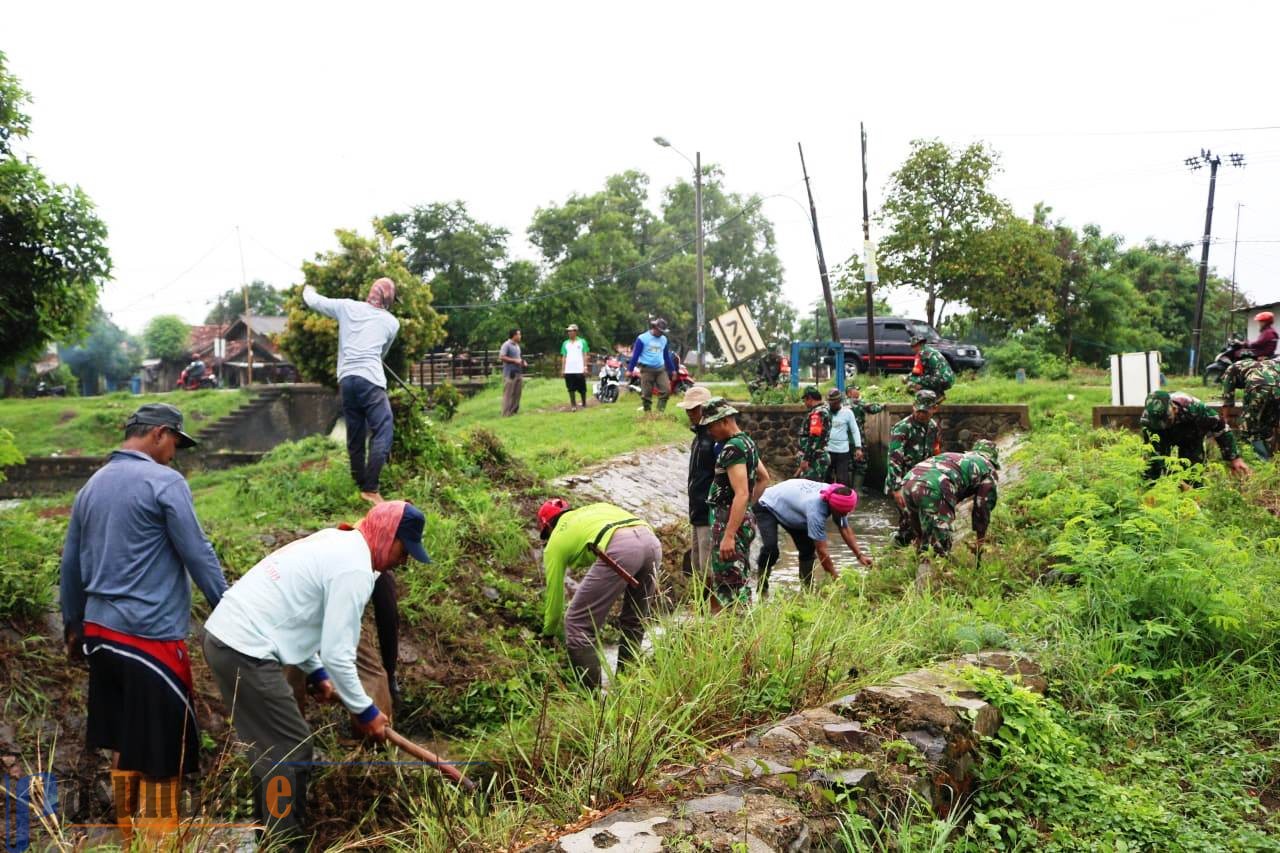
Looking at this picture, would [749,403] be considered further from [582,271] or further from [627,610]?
[582,271]

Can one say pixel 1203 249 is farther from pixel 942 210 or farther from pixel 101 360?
pixel 101 360

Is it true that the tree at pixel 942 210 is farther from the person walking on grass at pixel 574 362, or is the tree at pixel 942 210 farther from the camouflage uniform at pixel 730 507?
the camouflage uniform at pixel 730 507

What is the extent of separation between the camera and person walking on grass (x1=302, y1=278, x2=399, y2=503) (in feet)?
25.2

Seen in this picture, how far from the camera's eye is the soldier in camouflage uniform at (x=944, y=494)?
24.4 ft

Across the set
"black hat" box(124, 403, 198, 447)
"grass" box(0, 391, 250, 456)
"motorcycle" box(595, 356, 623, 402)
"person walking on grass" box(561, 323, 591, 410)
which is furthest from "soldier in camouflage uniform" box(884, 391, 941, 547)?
"grass" box(0, 391, 250, 456)

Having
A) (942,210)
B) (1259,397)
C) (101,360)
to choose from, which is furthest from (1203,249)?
(101,360)

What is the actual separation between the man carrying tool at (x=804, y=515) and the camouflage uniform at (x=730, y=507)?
97cm

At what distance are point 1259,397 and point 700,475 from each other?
23.2 ft

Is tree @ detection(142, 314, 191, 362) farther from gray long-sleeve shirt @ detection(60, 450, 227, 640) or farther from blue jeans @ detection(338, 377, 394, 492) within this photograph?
gray long-sleeve shirt @ detection(60, 450, 227, 640)

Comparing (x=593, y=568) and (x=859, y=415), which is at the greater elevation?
(x=859, y=415)

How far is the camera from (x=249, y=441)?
30.2 m

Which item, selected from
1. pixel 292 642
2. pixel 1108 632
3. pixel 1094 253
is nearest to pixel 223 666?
pixel 292 642

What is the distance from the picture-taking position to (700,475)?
6863 millimetres

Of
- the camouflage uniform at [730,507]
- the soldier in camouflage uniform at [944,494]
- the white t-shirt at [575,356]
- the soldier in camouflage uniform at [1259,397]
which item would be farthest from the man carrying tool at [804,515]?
the white t-shirt at [575,356]
